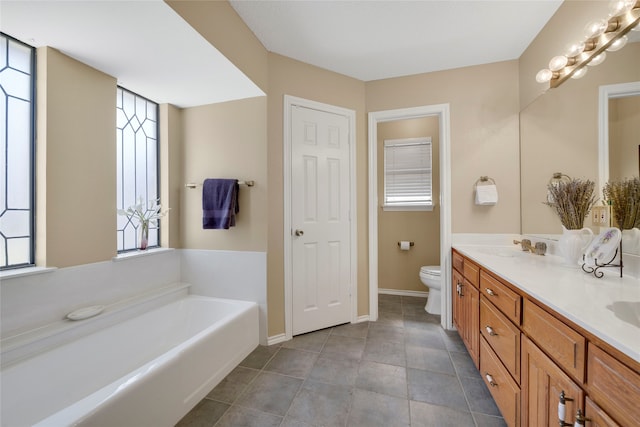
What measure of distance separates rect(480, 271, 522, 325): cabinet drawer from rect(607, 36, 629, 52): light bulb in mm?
1291

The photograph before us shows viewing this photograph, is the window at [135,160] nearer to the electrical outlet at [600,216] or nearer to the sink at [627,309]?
the sink at [627,309]

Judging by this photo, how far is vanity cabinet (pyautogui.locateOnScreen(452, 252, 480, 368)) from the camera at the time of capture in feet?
5.41

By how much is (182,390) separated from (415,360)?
156 cm

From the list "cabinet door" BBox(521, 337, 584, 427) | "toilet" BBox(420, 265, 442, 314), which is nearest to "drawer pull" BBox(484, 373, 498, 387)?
"cabinet door" BBox(521, 337, 584, 427)

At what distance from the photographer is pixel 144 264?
2.01 m

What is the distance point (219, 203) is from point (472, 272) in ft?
6.57

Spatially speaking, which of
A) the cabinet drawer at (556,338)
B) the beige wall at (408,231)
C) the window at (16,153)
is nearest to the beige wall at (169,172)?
the window at (16,153)

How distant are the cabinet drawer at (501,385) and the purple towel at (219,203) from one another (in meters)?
1.97

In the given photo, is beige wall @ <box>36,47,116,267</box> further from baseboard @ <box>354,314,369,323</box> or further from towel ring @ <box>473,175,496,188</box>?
towel ring @ <box>473,175,496,188</box>

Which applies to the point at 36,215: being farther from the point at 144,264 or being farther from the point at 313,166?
the point at 313,166

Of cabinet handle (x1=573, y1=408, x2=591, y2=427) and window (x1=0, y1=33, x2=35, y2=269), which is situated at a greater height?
window (x1=0, y1=33, x2=35, y2=269)

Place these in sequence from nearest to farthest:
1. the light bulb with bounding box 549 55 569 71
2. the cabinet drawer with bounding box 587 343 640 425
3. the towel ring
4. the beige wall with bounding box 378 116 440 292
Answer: the cabinet drawer with bounding box 587 343 640 425
the light bulb with bounding box 549 55 569 71
the towel ring
the beige wall with bounding box 378 116 440 292

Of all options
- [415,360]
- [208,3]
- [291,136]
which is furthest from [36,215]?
[415,360]

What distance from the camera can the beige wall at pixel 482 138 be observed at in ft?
7.23
